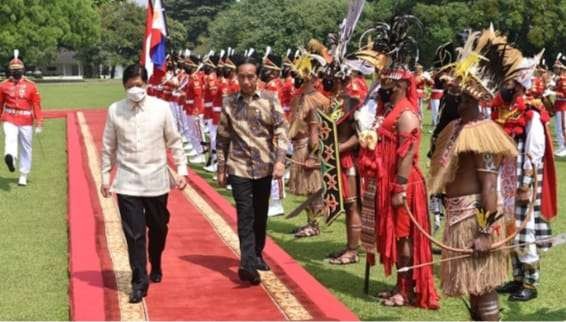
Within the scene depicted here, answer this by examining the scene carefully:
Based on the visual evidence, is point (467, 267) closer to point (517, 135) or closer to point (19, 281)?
point (517, 135)

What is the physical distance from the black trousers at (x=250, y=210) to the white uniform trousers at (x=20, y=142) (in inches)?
261

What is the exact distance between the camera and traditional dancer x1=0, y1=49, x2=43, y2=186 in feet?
39.9

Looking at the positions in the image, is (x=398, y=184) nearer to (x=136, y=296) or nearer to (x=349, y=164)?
(x=349, y=164)

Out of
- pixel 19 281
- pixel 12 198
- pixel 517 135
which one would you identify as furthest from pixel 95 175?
pixel 517 135

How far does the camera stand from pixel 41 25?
56.8 m

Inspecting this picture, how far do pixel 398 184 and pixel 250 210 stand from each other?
148cm

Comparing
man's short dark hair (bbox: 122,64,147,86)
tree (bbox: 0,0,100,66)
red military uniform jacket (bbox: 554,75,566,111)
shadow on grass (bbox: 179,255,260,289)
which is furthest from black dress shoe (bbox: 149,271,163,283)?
tree (bbox: 0,0,100,66)

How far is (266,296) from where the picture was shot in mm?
6305

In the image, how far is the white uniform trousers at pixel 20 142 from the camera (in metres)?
12.2

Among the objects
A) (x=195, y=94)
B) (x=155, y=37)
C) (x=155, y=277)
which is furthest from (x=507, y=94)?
(x=195, y=94)

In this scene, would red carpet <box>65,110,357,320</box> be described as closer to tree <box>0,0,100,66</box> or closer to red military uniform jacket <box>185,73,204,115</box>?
red military uniform jacket <box>185,73,204,115</box>

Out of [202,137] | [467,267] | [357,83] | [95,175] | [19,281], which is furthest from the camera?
[202,137]

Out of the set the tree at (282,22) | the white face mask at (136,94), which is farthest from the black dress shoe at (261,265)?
the tree at (282,22)

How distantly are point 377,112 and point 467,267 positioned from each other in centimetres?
196
